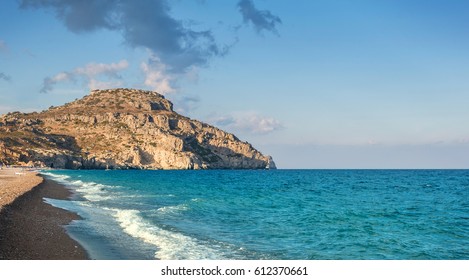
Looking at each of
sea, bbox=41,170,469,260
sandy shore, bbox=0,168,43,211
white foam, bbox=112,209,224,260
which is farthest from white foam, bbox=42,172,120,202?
white foam, bbox=112,209,224,260

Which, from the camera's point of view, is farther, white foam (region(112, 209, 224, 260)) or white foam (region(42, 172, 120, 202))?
white foam (region(42, 172, 120, 202))

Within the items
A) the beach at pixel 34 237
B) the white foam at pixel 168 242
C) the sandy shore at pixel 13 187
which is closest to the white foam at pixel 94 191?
the sandy shore at pixel 13 187

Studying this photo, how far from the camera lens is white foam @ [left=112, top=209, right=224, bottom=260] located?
19875mm

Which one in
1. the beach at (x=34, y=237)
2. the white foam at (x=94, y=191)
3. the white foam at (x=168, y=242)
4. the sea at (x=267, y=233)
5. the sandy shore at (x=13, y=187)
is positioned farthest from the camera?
the white foam at (x=94, y=191)

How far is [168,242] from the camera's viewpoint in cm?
2267

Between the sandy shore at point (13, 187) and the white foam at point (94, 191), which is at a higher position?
the sandy shore at point (13, 187)

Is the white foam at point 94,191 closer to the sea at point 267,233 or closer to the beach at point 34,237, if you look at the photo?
the sea at point 267,233

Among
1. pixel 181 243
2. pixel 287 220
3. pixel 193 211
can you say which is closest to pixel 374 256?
pixel 181 243

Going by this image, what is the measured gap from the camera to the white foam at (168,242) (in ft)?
65.2

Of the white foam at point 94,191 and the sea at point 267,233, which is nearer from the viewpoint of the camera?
the sea at point 267,233

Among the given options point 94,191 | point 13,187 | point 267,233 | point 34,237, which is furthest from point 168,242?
point 94,191

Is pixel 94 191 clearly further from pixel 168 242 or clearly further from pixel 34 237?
pixel 168 242

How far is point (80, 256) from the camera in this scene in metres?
18.2

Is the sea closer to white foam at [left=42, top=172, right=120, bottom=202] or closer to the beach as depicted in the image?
the beach
